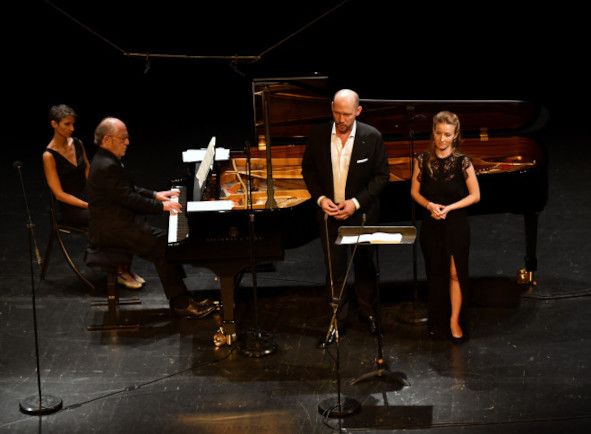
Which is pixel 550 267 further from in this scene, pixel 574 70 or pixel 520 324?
pixel 574 70

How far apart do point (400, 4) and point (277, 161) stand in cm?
357

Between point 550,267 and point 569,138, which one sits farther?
point 569,138

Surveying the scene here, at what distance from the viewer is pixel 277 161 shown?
310 inches

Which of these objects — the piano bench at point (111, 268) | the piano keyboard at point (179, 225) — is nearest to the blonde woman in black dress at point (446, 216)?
the piano keyboard at point (179, 225)

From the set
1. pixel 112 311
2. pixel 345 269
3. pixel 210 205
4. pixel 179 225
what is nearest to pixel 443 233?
pixel 345 269

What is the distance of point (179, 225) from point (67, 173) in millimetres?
1280

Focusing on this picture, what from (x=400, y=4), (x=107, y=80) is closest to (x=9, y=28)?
(x=107, y=80)

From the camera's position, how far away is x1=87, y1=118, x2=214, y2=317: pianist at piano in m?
6.98

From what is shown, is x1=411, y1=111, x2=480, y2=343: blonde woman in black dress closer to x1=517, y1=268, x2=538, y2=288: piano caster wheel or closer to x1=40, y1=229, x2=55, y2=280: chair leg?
x1=517, y1=268, x2=538, y2=288: piano caster wheel

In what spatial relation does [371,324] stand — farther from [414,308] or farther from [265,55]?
[265,55]

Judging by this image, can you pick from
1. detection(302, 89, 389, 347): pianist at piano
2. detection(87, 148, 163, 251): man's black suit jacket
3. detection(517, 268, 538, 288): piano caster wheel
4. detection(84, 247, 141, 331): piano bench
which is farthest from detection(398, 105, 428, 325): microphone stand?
detection(84, 247, 141, 331): piano bench

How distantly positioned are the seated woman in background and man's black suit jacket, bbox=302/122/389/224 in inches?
71.9

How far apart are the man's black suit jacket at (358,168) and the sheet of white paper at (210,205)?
0.53 meters

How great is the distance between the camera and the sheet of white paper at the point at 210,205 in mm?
6656
